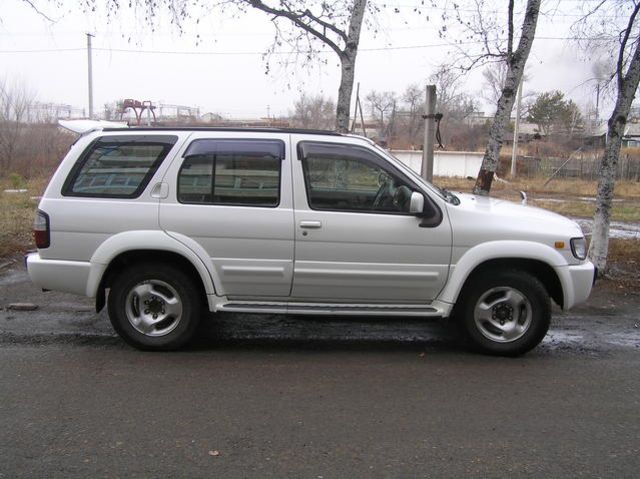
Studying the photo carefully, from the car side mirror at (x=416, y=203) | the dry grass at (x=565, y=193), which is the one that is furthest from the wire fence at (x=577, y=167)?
the car side mirror at (x=416, y=203)

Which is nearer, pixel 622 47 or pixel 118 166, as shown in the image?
pixel 118 166

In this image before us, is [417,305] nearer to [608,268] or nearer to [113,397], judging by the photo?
[113,397]

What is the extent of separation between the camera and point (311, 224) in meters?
4.73

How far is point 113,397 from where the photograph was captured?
401 centimetres

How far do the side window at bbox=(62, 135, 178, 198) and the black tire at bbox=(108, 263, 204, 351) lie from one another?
2.36 feet

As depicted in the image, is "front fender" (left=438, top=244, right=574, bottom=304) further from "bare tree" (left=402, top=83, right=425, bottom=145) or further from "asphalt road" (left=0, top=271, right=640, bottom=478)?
"bare tree" (left=402, top=83, right=425, bottom=145)

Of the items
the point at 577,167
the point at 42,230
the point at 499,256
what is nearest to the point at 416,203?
the point at 499,256

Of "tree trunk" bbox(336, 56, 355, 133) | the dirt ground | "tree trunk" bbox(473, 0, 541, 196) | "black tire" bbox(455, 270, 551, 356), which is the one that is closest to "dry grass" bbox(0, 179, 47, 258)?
the dirt ground

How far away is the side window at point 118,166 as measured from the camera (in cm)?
487

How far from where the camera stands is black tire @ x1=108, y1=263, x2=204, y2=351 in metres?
4.87

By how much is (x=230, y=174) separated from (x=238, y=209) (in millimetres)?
337

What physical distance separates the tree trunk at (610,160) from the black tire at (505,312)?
338 centimetres

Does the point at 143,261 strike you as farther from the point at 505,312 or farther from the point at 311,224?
the point at 505,312

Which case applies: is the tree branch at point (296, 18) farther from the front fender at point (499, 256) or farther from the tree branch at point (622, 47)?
the front fender at point (499, 256)
